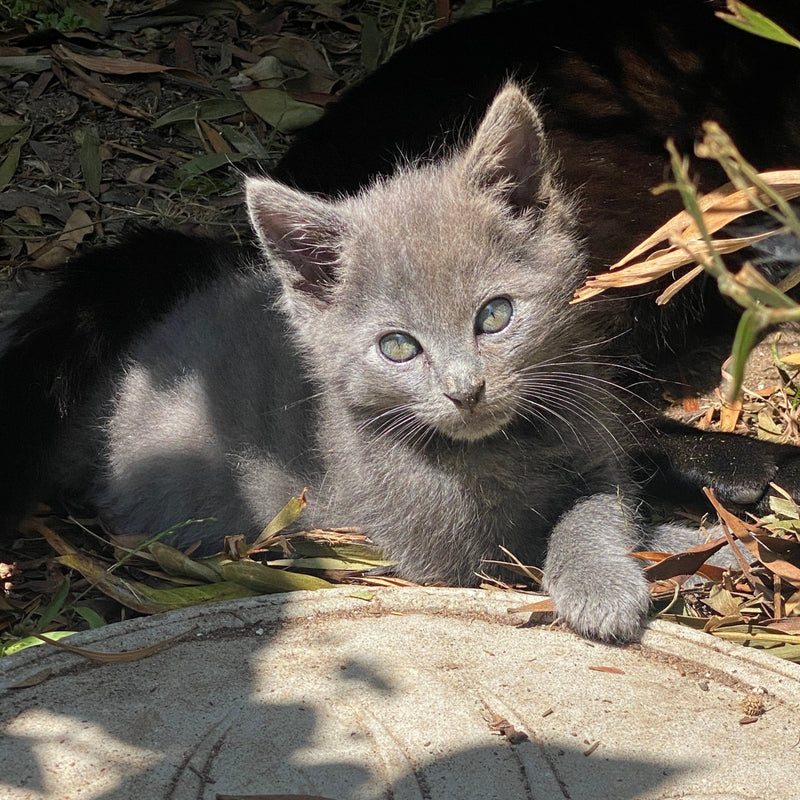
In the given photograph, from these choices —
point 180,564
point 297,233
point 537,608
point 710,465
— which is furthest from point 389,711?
point 710,465

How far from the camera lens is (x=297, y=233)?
8.75ft

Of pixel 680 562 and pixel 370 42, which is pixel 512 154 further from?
pixel 370 42

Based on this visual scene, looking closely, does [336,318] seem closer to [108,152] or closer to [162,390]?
[162,390]

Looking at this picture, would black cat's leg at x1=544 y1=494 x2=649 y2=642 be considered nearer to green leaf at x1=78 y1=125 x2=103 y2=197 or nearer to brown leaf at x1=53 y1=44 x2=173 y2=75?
green leaf at x1=78 y1=125 x2=103 y2=197

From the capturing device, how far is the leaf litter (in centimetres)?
273

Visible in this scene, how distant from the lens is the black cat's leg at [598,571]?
2.46 metres

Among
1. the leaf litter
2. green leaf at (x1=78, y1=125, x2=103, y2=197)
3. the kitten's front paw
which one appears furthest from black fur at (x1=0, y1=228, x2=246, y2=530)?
the kitten's front paw

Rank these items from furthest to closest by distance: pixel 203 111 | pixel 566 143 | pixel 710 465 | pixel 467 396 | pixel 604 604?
1. pixel 203 111
2. pixel 566 143
3. pixel 710 465
4. pixel 604 604
5. pixel 467 396

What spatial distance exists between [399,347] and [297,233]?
1.31ft

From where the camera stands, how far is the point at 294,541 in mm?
2998

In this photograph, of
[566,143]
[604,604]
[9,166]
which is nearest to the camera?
[604,604]

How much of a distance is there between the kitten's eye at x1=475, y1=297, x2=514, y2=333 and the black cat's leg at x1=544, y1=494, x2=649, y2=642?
23.7 inches

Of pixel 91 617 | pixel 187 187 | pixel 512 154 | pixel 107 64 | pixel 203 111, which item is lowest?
pixel 91 617

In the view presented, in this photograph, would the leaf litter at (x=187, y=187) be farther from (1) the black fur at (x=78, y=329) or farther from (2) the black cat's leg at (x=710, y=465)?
(1) the black fur at (x=78, y=329)
